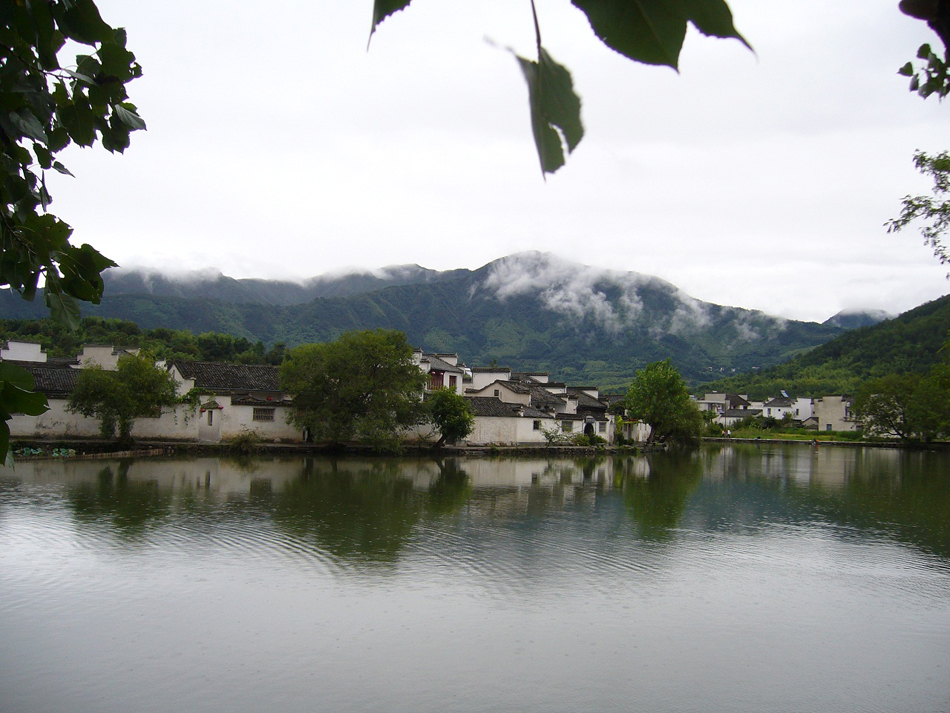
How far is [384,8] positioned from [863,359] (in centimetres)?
10597

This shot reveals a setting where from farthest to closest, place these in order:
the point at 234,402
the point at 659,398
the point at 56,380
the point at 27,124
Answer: the point at 659,398 < the point at 234,402 < the point at 56,380 < the point at 27,124

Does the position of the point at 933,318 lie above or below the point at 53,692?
above

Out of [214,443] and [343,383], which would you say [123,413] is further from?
[343,383]

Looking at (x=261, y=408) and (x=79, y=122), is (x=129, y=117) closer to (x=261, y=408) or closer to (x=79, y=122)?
(x=79, y=122)

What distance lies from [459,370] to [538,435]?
8122mm

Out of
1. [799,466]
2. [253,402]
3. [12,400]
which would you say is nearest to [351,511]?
[253,402]

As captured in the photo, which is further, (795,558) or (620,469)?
(620,469)

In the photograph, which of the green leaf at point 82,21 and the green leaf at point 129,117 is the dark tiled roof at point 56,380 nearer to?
the green leaf at point 129,117

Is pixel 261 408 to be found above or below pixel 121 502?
above

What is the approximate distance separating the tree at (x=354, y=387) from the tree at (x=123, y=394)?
17.1 feet

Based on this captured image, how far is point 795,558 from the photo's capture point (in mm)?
14133

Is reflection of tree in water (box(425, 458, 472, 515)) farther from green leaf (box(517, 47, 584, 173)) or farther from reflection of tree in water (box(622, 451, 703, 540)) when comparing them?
green leaf (box(517, 47, 584, 173))

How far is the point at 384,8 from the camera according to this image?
61 cm

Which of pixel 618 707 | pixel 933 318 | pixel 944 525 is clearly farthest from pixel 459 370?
pixel 933 318
